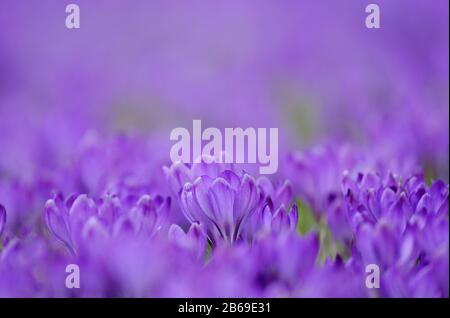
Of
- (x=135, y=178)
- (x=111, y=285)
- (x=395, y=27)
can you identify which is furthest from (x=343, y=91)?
(x=111, y=285)

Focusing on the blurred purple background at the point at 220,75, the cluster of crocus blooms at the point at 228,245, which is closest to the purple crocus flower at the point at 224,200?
the cluster of crocus blooms at the point at 228,245

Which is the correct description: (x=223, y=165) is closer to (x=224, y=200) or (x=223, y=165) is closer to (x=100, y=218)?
(x=224, y=200)

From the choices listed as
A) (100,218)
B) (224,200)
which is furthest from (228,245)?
(100,218)

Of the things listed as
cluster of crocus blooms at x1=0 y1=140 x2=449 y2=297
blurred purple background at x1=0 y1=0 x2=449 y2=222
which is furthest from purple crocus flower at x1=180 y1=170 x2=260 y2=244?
blurred purple background at x1=0 y1=0 x2=449 y2=222

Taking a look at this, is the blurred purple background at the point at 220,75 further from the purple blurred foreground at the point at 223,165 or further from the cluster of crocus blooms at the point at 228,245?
the cluster of crocus blooms at the point at 228,245

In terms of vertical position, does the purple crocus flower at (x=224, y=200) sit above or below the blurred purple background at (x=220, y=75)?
below

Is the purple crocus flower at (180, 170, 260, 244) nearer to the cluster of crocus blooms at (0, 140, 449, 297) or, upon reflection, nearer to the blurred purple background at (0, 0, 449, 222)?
the cluster of crocus blooms at (0, 140, 449, 297)

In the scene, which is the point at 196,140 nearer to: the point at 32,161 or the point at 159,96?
the point at 32,161
